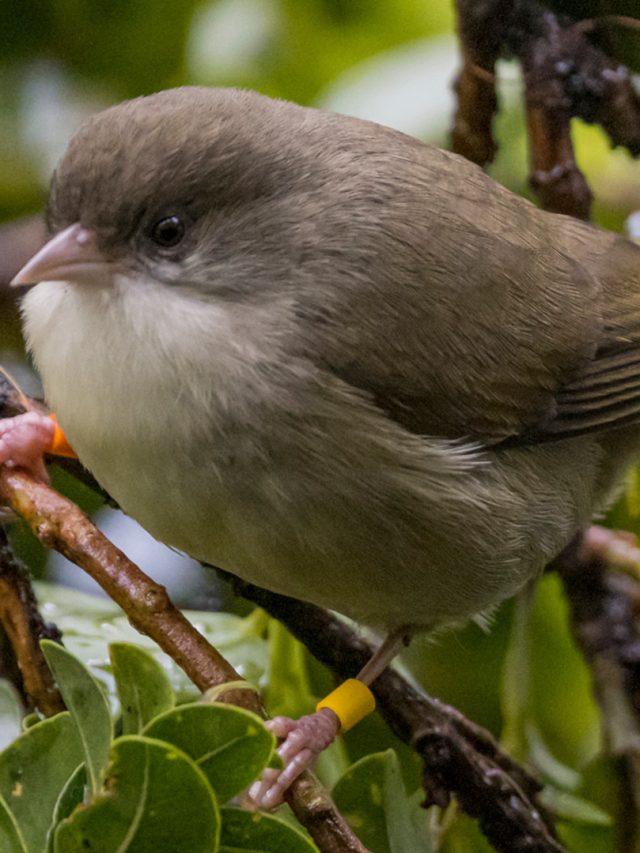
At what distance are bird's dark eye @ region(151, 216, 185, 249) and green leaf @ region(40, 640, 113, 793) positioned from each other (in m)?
0.91

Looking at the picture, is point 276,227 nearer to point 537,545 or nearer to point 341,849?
point 537,545

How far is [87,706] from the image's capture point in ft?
5.02

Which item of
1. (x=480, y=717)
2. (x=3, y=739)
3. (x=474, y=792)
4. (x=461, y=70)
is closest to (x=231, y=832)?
(x=3, y=739)

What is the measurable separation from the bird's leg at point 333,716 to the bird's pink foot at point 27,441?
0.68 metres

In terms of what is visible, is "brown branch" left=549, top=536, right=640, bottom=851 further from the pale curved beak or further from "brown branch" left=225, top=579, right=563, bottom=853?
the pale curved beak

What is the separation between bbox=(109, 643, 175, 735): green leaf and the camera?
4.86 ft

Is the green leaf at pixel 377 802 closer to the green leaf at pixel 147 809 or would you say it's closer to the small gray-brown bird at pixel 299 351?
the small gray-brown bird at pixel 299 351

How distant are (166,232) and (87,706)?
986 mm

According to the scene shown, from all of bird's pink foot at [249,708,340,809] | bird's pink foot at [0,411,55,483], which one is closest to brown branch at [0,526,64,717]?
bird's pink foot at [0,411,55,483]

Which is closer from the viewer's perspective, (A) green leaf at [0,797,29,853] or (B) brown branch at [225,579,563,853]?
(A) green leaf at [0,797,29,853]

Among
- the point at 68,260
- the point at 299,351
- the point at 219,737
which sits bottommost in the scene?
the point at 219,737

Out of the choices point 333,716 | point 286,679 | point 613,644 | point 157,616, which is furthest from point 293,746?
point 613,644

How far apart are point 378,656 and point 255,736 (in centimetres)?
117

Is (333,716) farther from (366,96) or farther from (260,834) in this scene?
(366,96)
